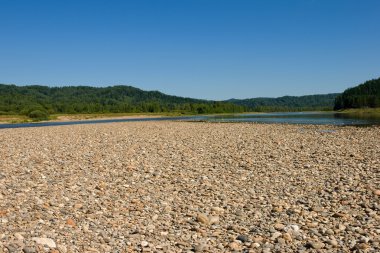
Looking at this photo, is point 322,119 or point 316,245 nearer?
point 316,245

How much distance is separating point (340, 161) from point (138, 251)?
1369 centimetres

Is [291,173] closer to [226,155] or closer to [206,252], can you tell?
[226,155]

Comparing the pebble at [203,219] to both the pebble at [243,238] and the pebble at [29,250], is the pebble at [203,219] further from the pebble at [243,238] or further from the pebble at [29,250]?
the pebble at [29,250]

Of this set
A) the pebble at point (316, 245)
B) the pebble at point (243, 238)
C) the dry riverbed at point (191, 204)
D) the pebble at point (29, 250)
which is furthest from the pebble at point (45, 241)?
the pebble at point (316, 245)

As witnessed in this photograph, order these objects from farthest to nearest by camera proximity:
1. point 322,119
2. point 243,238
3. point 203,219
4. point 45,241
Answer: point 322,119 < point 203,219 < point 243,238 < point 45,241

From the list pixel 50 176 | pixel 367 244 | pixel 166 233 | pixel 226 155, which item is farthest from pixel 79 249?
pixel 226 155

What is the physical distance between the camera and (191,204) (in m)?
10.8

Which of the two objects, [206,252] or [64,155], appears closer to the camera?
[206,252]

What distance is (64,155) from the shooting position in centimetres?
2048

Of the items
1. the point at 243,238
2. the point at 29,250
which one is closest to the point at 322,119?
the point at 243,238

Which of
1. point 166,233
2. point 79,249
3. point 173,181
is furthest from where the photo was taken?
point 173,181

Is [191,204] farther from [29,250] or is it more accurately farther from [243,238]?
[29,250]

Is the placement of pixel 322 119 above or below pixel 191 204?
above

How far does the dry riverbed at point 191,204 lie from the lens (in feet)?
25.4
